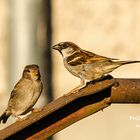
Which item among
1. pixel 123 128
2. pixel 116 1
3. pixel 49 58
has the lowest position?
pixel 123 128

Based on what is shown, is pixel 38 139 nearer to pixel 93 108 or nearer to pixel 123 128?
pixel 93 108

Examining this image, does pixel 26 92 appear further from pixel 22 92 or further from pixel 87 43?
pixel 87 43

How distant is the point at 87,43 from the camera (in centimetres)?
827

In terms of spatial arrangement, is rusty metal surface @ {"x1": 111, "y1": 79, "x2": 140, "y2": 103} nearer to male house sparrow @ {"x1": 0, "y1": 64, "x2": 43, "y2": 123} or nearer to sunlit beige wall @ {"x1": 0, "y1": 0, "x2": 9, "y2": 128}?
male house sparrow @ {"x1": 0, "y1": 64, "x2": 43, "y2": 123}

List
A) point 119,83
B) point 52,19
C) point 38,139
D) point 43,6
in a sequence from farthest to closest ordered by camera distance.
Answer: point 52,19 < point 43,6 < point 119,83 < point 38,139

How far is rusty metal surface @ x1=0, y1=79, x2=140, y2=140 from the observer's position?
291 centimetres

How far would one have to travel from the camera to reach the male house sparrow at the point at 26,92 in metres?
5.27

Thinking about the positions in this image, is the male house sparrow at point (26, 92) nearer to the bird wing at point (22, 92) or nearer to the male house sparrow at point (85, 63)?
the bird wing at point (22, 92)

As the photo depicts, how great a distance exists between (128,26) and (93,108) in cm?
523

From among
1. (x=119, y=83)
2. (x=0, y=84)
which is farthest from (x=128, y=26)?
(x=119, y=83)

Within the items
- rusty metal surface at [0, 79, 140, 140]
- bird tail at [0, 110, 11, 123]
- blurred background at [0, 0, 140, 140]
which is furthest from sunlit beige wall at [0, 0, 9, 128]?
rusty metal surface at [0, 79, 140, 140]

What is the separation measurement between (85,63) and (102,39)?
9.63 ft

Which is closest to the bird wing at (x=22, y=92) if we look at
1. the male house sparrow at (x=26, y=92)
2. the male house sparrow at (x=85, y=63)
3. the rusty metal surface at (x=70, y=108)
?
the male house sparrow at (x=26, y=92)

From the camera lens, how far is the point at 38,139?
3.00m
